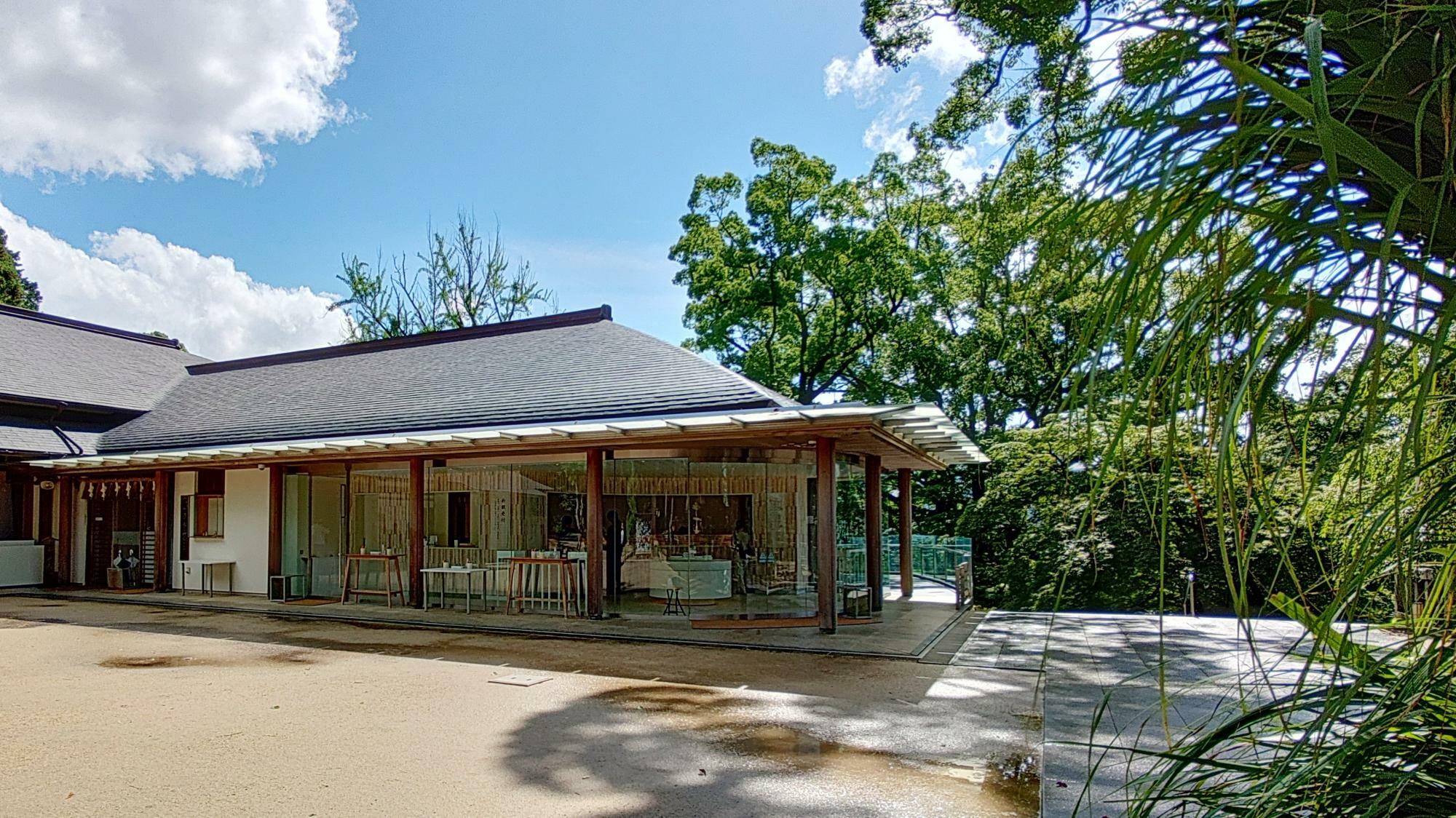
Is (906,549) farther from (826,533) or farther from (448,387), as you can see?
(448,387)

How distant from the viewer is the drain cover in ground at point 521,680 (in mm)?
8367

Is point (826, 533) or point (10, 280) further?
point (10, 280)

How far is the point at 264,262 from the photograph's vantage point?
34844 millimetres

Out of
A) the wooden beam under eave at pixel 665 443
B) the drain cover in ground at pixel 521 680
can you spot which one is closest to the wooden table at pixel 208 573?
the wooden beam under eave at pixel 665 443

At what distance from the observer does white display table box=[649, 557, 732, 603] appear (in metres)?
13.4

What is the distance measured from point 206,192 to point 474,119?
1019 cm

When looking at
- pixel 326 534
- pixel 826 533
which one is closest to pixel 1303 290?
pixel 826 533

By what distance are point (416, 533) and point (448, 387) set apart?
355 centimetres

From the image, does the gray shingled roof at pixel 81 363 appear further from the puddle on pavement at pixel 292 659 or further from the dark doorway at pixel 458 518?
the puddle on pavement at pixel 292 659

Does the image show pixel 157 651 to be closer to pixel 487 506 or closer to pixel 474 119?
pixel 487 506

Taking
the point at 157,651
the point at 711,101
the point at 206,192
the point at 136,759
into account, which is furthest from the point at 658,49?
the point at 206,192

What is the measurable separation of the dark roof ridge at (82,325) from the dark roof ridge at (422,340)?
87.6 inches

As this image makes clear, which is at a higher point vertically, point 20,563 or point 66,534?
point 66,534

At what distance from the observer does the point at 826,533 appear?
11.3 m
